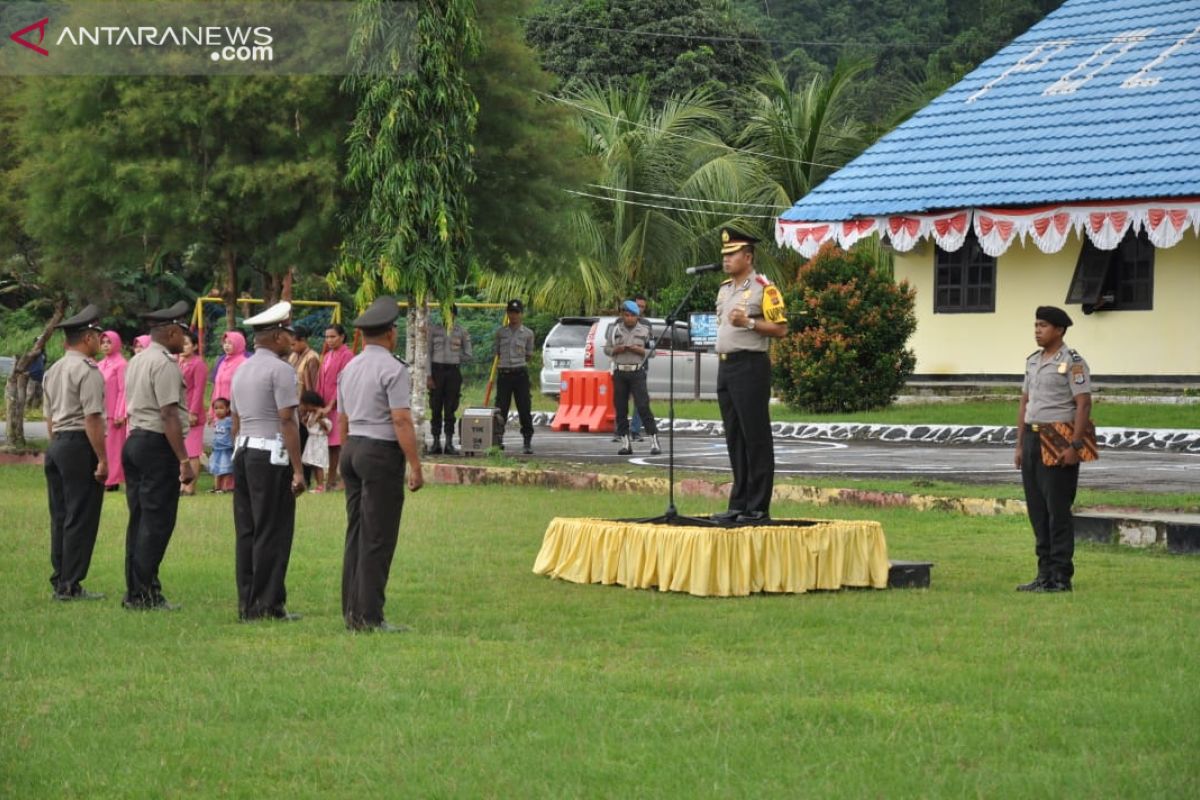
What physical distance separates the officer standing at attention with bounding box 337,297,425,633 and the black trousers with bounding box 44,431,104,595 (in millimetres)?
2544

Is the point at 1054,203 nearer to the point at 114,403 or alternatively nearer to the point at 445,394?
the point at 445,394

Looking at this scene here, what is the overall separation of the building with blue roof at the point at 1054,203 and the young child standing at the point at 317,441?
13.6 metres

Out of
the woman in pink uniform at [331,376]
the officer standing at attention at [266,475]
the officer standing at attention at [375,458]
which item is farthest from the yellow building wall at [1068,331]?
the officer standing at attention at [375,458]

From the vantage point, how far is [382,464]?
10641 mm

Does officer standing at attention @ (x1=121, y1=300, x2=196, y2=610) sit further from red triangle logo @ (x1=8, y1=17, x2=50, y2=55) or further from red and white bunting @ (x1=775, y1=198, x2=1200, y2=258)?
red and white bunting @ (x1=775, y1=198, x2=1200, y2=258)

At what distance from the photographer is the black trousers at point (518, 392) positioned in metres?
24.5

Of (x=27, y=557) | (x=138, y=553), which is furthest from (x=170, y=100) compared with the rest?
(x=138, y=553)

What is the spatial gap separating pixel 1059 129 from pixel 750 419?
20579mm

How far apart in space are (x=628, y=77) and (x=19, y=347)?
19344mm

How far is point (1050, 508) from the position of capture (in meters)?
12.3

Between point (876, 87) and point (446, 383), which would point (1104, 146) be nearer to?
point (446, 383)

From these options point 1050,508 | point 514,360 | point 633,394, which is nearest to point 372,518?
point 1050,508

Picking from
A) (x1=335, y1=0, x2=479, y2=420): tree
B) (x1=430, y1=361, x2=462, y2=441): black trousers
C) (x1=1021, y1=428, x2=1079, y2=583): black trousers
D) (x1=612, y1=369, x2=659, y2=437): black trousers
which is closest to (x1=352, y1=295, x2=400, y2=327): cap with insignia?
(x1=1021, y1=428, x2=1079, y2=583): black trousers

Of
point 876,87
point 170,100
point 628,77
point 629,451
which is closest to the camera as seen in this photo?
point 170,100
